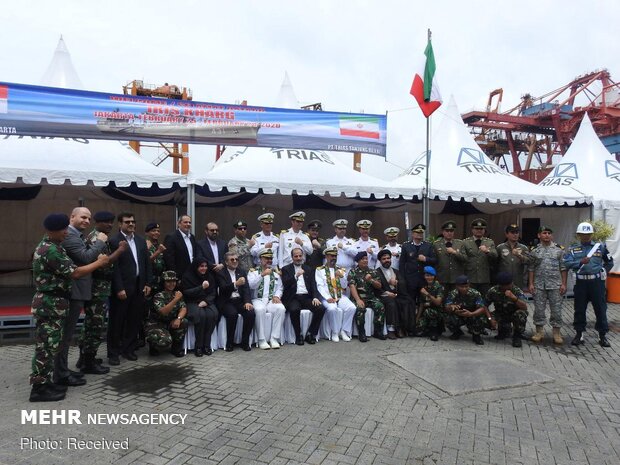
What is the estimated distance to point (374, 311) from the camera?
241 inches

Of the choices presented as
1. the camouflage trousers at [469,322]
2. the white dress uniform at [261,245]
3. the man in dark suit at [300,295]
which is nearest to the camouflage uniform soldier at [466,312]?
the camouflage trousers at [469,322]

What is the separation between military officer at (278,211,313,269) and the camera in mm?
6668

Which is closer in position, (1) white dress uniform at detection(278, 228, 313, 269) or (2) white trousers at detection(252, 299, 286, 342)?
(2) white trousers at detection(252, 299, 286, 342)

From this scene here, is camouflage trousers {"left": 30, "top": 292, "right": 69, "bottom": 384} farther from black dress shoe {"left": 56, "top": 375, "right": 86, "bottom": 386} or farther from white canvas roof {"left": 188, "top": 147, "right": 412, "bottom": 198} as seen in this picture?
white canvas roof {"left": 188, "top": 147, "right": 412, "bottom": 198}

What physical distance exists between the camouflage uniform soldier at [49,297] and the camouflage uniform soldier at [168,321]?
136 cm

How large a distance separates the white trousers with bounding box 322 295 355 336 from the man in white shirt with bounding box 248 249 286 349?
2.33ft

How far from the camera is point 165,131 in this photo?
7.27m

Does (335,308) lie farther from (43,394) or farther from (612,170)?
(612,170)

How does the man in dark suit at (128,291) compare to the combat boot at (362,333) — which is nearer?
the man in dark suit at (128,291)

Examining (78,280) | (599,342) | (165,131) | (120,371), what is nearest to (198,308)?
(120,371)

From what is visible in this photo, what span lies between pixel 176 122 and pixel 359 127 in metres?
3.54

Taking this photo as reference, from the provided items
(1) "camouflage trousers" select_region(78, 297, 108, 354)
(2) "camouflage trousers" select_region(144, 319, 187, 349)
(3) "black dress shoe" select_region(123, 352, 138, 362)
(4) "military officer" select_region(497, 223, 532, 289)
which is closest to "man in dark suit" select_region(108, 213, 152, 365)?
(3) "black dress shoe" select_region(123, 352, 138, 362)

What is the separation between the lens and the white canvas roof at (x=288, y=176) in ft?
22.8

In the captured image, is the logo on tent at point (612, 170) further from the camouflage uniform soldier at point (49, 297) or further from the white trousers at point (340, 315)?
the camouflage uniform soldier at point (49, 297)
